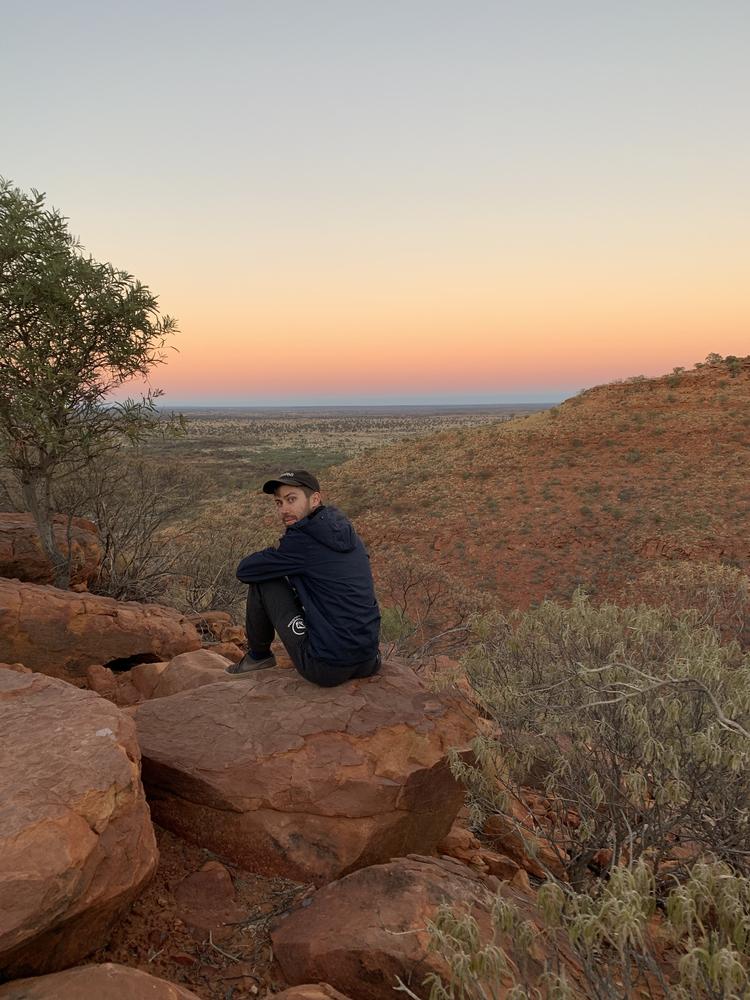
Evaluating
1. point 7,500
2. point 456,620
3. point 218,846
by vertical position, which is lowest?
point 456,620

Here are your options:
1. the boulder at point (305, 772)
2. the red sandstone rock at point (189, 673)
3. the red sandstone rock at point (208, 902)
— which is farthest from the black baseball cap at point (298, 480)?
the red sandstone rock at point (208, 902)

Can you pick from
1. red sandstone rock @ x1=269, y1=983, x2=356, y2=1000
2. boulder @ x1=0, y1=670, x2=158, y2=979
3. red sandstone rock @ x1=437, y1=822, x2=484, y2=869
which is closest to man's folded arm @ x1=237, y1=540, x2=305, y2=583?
boulder @ x1=0, y1=670, x2=158, y2=979

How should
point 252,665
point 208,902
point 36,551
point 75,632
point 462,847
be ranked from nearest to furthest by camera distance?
point 208,902, point 462,847, point 252,665, point 75,632, point 36,551

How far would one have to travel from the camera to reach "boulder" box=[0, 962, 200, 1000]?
1.92m

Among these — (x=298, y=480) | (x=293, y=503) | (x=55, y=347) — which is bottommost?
(x=293, y=503)

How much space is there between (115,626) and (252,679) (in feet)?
7.12

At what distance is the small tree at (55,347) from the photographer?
588 cm

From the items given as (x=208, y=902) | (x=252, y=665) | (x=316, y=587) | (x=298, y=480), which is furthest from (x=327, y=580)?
(x=208, y=902)

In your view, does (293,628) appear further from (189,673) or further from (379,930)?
(379,930)

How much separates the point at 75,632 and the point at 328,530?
2930 mm

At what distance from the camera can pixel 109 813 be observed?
2.41m

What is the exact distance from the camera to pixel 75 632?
5238mm

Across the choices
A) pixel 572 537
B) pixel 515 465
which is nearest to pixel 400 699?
pixel 572 537

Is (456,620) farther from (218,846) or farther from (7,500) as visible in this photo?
(218,846)
